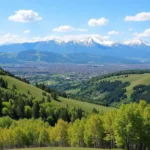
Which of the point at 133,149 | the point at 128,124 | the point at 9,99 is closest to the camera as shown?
the point at 128,124

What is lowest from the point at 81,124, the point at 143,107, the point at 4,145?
the point at 4,145

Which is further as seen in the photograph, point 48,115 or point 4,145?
point 48,115

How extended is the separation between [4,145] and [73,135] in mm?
27641

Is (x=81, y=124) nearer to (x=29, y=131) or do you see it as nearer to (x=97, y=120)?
(x=97, y=120)

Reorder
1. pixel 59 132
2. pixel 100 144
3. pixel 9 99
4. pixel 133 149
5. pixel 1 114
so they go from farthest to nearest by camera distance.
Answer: pixel 9 99, pixel 1 114, pixel 59 132, pixel 100 144, pixel 133 149

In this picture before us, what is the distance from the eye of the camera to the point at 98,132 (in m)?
102

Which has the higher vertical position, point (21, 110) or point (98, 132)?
point (98, 132)

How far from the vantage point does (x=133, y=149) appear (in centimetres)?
9506

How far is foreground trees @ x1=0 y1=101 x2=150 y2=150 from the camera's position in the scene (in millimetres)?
84188

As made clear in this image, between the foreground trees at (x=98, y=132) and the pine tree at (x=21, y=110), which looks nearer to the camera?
the foreground trees at (x=98, y=132)

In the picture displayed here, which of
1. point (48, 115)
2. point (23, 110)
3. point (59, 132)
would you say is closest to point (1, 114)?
point (23, 110)

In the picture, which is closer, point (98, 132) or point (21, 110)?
point (98, 132)

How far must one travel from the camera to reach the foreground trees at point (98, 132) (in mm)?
84188

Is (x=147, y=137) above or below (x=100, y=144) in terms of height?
above
